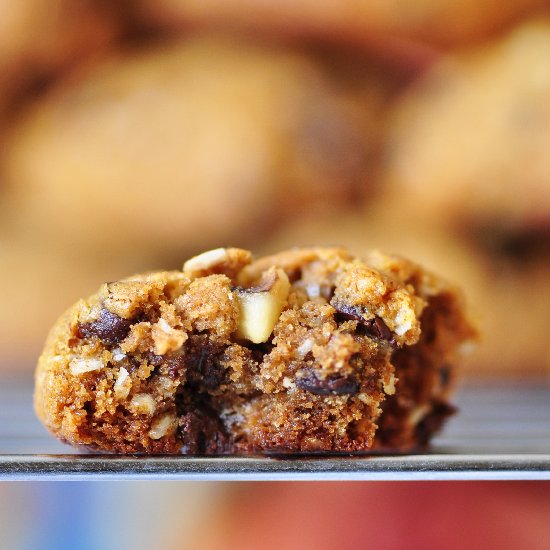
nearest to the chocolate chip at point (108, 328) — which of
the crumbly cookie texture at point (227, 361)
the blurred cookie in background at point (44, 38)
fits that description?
the crumbly cookie texture at point (227, 361)

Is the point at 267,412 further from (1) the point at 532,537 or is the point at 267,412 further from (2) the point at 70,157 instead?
(2) the point at 70,157

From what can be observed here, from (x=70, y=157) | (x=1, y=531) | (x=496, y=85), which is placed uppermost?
(x=496, y=85)

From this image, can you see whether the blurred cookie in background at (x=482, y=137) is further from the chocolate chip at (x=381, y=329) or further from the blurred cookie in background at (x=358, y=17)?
the chocolate chip at (x=381, y=329)

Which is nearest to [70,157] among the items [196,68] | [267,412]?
[196,68]

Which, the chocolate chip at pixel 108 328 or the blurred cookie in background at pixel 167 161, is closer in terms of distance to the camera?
the chocolate chip at pixel 108 328

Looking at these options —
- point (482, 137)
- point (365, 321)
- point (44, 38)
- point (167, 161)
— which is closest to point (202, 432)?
point (365, 321)

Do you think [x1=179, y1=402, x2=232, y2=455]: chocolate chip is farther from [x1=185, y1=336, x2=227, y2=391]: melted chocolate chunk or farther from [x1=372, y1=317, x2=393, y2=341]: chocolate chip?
[x1=372, y1=317, x2=393, y2=341]: chocolate chip
